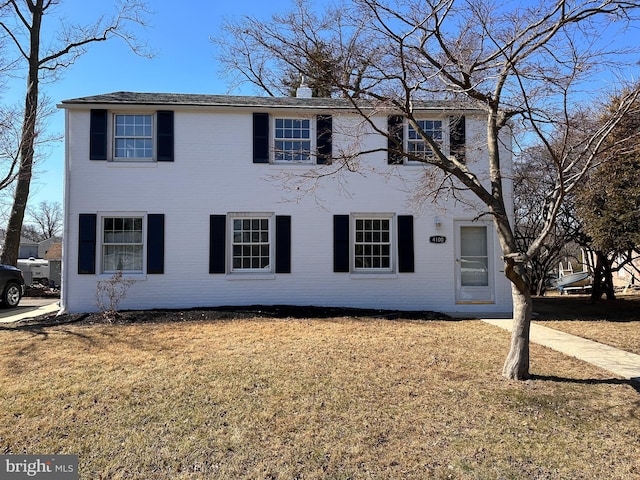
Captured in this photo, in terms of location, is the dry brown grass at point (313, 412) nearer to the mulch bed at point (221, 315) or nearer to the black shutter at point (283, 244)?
the mulch bed at point (221, 315)

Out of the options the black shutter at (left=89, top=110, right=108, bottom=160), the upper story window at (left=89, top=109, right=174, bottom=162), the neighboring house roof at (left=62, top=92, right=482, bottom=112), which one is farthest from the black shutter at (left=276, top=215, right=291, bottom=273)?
the black shutter at (left=89, top=110, right=108, bottom=160)

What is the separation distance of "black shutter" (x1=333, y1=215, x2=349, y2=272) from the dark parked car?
9.57 metres

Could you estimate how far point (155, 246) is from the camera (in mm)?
10547

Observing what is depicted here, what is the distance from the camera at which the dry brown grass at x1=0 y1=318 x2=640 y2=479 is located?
3434 millimetres

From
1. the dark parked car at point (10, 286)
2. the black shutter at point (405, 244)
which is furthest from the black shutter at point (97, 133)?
the black shutter at point (405, 244)

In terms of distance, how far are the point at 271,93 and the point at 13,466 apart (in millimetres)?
20832

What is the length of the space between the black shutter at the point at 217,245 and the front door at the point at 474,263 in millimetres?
Result: 5961

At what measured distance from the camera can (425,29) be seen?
5301 millimetres

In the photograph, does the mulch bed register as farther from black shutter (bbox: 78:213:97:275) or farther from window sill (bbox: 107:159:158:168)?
window sill (bbox: 107:159:158:168)

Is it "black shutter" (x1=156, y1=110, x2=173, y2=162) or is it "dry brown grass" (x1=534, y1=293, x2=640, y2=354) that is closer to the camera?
"dry brown grass" (x1=534, y1=293, x2=640, y2=354)

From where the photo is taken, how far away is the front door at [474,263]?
11.1 meters

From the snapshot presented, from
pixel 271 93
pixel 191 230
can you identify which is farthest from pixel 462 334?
pixel 271 93

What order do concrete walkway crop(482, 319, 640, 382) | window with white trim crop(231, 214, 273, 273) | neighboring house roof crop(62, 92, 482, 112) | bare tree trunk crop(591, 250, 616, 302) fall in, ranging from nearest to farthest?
1. concrete walkway crop(482, 319, 640, 382)
2. neighboring house roof crop(62, 92, 482, 112)
3. window with white trim crop(231, 214, 273, 273)
4. bare tree trunk crop(591, 250, 616, 302)

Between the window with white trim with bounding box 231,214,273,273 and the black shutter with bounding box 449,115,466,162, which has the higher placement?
the black shutter with bounding box 449,115,466,162
